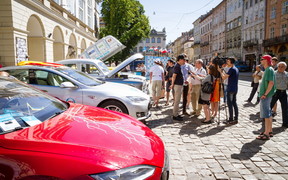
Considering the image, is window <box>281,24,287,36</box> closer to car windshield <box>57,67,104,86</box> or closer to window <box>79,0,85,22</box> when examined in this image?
window <box>79,0,85,22</box>

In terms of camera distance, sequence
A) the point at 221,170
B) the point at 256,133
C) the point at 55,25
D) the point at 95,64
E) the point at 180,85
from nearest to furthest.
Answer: the point at 221,170 → the point at 256,133 → the point at 180,85 → the point at 95,64 → the point at 55,25

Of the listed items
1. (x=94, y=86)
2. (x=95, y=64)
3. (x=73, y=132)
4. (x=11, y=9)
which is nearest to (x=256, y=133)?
(x=94, y=86)

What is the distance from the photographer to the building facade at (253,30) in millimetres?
36388

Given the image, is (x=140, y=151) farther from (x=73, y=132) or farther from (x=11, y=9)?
(x=11, y=9)

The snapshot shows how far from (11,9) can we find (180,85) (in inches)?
379

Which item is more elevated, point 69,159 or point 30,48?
point 30,48

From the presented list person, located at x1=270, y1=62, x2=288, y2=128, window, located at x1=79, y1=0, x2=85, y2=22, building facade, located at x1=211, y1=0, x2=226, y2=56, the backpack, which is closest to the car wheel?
the backpack

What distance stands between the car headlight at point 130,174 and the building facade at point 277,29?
34528 millimetres

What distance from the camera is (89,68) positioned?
864 centimetres

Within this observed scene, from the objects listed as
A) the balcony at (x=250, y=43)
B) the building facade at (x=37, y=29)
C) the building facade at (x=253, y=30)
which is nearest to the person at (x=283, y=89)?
the building facade at (x=37, y=29)

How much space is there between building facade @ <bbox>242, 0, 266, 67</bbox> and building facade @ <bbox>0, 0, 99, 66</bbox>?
93.1ft

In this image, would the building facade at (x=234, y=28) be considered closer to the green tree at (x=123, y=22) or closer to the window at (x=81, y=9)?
the green tree at (x=123, y=22)

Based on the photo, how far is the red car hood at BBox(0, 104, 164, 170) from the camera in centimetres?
178

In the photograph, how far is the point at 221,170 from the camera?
3451 mm
